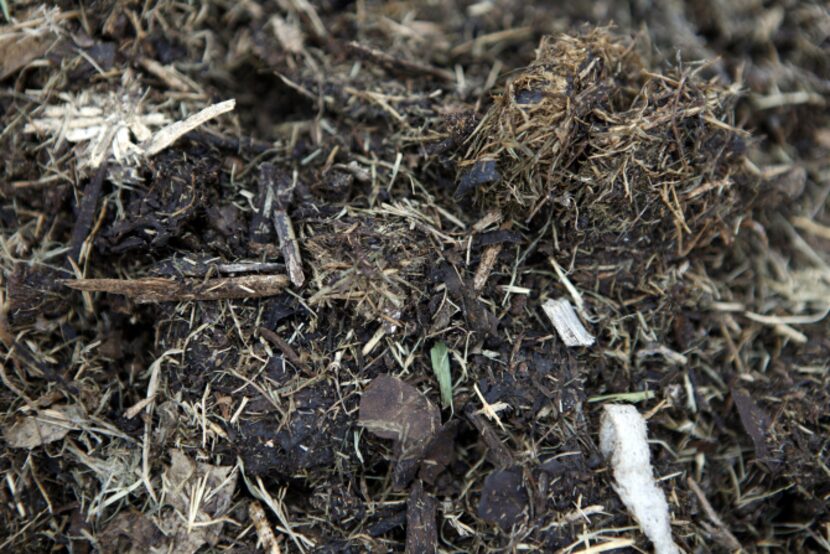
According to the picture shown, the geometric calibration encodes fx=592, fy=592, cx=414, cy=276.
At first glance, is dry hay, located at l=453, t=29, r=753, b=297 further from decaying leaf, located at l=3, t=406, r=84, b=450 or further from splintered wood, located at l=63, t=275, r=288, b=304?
decaying leaf, located at l=3, t=406, r=84, b=450

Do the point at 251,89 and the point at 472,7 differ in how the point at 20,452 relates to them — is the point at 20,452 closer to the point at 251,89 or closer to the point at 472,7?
the point at 251,89

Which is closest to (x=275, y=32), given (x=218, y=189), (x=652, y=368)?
(x=218, y=189)

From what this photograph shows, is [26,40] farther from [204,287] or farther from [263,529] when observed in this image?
[263,529]

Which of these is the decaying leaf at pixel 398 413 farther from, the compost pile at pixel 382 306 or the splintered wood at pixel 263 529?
the splintered wood at pixel 263 529

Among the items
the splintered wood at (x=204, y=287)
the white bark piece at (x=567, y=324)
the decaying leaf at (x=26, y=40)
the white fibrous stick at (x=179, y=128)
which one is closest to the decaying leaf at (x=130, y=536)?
the splintered wood at (x=204, y=287)

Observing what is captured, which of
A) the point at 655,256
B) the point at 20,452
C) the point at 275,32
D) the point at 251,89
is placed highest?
the point at 275,32

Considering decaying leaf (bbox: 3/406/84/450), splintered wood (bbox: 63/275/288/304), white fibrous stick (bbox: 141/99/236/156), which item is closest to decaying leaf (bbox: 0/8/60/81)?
white fibrous stick (bbox: 141/99/236/156)

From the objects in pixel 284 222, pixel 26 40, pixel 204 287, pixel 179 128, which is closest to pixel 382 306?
pixel 284 222
